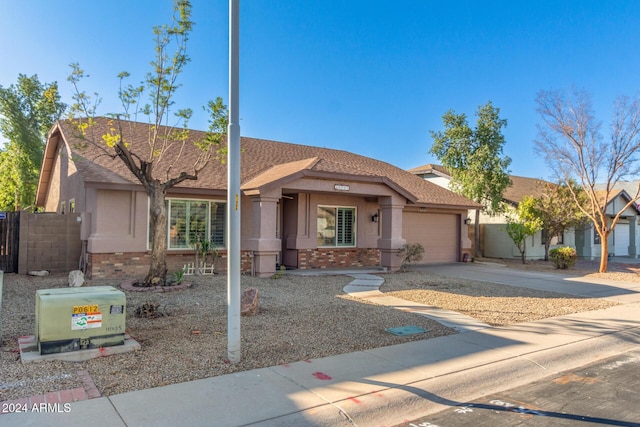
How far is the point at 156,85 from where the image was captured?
11039 mm

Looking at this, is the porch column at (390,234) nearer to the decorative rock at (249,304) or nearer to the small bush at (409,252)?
the small bush at (409,252)

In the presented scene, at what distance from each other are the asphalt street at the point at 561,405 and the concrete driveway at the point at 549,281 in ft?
22.9

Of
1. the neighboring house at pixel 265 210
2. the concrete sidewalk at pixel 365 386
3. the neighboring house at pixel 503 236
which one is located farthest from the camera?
the neighboring house at pixel 503 236

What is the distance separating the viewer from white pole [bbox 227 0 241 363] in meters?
5.48

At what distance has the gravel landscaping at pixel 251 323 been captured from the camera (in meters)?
5.05

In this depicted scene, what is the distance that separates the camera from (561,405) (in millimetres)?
4734

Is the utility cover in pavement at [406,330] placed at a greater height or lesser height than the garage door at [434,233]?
lesser

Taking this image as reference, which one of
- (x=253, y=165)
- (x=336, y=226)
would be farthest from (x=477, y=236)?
(x=253, y=165)

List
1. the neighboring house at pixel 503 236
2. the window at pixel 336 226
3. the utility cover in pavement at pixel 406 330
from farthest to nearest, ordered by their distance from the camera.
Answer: the neighboring house at pixel 503 236
the window at pixel 336 226
the utility cover in pavement at pixel 406 330

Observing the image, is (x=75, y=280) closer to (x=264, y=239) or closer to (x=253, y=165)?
(x=264, y=239)

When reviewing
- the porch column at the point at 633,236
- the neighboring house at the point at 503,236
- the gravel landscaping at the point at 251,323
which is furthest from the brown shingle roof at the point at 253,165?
the porch column at the point at 633,236

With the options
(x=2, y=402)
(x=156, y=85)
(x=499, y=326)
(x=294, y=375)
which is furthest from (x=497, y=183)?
(x=2, y=402)

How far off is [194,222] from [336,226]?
5.35m

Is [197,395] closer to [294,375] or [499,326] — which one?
[294,375]
